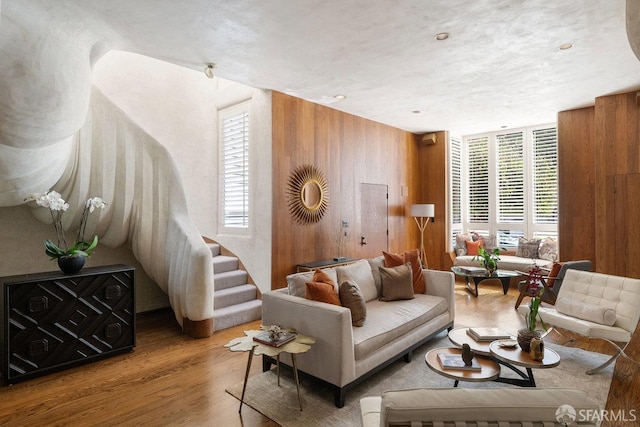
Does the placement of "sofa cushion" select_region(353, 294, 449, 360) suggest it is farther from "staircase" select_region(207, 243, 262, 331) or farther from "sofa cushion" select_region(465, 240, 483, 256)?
"sofa cushion" select_region(465, 240, 483, 256)

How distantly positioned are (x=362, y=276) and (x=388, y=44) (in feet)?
8.05

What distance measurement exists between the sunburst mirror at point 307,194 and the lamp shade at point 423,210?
95.2 inches

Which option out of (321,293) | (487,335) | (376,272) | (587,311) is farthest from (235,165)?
(587,311)

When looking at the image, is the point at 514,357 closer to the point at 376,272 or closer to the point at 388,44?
the point at 376,272

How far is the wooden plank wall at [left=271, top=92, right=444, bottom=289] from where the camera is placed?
16.0ft

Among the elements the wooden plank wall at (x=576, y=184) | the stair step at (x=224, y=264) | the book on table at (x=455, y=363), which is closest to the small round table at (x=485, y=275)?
the wooden plank wall at (x=576, y=184)

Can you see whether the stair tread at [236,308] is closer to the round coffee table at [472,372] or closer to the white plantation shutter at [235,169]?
the white plantation shutter at [235,169]

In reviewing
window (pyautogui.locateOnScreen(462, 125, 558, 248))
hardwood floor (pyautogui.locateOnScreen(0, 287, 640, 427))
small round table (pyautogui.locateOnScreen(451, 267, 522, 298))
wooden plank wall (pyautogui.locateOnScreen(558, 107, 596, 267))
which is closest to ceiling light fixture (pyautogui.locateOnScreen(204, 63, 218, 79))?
hardwood floor (pyautogui.locateOnScreen(0, 287, 640, 427))

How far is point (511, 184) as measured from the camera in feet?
24.1

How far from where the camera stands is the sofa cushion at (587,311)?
10.5 ft

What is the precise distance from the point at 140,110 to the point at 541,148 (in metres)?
7.46

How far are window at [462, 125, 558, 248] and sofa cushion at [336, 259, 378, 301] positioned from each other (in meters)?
4.82

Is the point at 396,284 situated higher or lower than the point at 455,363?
higher

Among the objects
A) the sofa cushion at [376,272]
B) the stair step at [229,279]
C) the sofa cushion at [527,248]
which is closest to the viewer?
the sofa cushion at [376,272]
